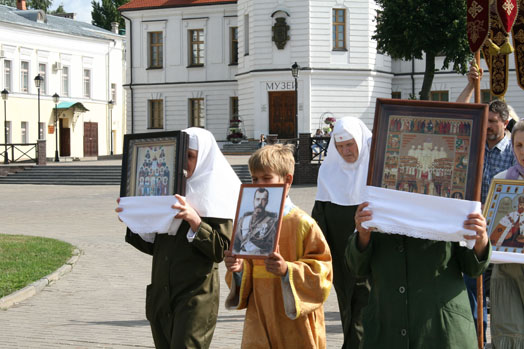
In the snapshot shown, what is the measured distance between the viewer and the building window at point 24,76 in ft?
192

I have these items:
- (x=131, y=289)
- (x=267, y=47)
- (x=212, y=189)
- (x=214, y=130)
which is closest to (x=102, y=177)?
(x=267, y=47)

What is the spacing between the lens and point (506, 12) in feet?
26.6

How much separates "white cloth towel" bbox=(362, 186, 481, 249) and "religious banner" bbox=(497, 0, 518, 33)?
4.51 metres

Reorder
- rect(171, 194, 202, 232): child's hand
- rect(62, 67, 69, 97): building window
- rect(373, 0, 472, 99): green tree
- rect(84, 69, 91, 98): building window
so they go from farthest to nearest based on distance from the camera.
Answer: rect(84, 69, 91, 98): building window
rect(62, 67, 69, 97): building window
rect(373, 0, 472, 99): green tree
rect(171, 194, 202, 232): child's hand

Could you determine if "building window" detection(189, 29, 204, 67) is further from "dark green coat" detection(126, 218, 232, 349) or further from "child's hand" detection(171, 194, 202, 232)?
"child's hand" detection(171, 194, 202, 232)

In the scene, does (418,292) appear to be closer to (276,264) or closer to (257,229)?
(276,264)

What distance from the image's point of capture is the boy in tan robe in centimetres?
454

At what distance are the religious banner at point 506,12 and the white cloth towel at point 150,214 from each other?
4.36m

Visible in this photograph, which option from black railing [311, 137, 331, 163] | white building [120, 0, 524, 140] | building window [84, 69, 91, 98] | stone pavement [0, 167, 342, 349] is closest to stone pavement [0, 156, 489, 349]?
stone pavement [0, 167, 342, 349]

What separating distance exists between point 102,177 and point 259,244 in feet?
105

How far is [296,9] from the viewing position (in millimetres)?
48750

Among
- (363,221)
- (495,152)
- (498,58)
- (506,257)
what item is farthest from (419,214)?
(498,58)

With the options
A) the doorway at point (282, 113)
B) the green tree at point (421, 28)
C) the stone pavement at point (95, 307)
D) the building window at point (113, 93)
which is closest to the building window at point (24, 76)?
the building window at point (113, 93)

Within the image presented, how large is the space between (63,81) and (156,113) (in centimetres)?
789
